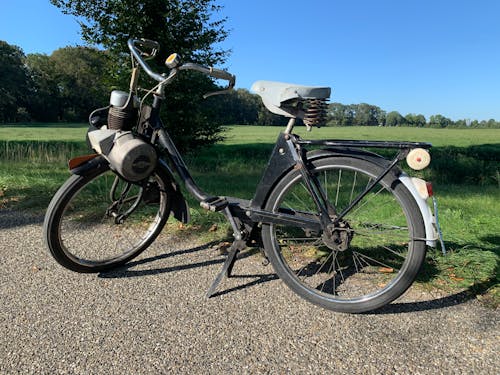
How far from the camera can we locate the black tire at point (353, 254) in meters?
2.20

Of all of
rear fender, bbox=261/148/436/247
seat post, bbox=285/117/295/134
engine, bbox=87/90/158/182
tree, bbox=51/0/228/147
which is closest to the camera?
rear fender, bbox=261/148/436/247

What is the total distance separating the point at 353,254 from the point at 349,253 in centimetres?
22

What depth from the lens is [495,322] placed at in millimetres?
2184

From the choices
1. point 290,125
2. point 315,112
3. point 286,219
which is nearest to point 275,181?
point 286,219

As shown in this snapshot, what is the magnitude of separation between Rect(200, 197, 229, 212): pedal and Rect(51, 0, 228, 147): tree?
29.0ft

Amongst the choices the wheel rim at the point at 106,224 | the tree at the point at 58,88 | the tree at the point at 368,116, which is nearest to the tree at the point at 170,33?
the wheel rim at the point at 106,224

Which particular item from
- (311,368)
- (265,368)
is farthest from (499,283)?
(265,368)

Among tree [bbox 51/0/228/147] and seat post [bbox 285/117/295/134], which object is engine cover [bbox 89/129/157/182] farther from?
tree [bbox 51/0/228/147]

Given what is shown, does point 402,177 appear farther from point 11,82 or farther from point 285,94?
point 11,82

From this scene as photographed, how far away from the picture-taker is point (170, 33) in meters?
11.1

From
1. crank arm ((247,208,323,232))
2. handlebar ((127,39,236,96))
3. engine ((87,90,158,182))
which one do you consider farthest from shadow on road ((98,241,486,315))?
handlebar ((127,39,236,96))

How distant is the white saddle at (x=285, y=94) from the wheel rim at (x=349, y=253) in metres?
0.45

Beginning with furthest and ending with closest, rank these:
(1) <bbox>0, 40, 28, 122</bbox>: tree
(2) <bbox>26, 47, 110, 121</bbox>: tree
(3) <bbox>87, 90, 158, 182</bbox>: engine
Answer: (2) <bbox>26, 47, 110, 121</bbox>: tree → (1) <bbox>0, 40, 28, 122</bbox>: tree → (3) <bbox>87, 90, 158, 182</bbox>: engine

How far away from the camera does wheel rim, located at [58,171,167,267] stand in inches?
117
